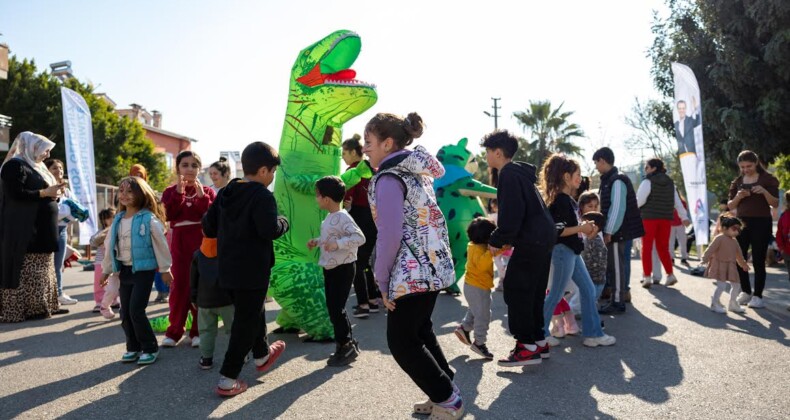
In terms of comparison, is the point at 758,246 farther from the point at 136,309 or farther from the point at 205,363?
the point at 136,309

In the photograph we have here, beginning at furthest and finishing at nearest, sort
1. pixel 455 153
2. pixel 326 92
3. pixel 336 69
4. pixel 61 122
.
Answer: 1. pixel 61 122
2. pixel 455 153
3. pixel 336 69
4. pixel 326 92

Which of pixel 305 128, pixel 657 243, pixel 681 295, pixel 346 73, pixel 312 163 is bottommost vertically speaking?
pixel 681 295

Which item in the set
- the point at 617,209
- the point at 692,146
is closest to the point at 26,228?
the point at 617,209

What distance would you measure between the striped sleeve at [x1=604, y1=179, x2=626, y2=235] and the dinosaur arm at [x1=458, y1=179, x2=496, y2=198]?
1.45 meters

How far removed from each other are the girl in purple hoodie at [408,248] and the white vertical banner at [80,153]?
9.44 metres

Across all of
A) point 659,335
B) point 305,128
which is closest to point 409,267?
point 305,128

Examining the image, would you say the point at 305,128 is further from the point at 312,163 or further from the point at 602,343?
the point at 602,343

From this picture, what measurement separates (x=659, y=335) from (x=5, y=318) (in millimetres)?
6448

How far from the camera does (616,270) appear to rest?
6395mm

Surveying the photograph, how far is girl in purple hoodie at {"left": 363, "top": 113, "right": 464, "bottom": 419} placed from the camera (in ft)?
9.52

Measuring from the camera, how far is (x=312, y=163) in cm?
514

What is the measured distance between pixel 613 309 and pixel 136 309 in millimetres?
4735

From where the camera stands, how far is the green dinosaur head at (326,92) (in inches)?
204

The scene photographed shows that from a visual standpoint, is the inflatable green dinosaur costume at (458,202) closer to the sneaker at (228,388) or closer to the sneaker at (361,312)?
the sneaker at (361,312)
